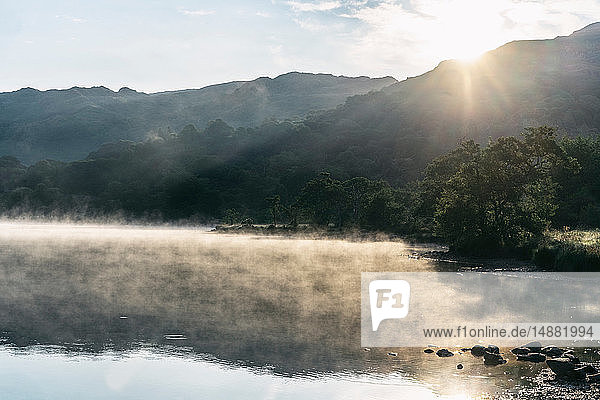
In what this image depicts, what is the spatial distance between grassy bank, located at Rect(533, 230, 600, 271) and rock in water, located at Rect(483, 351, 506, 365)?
33.4 metres

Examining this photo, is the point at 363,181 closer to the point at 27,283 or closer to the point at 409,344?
the point at 27,283

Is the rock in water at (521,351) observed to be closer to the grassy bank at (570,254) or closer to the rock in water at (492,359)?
the rock in water at (492,359)

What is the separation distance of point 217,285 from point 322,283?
9040 millimetres

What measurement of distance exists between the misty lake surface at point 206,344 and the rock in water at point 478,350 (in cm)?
31

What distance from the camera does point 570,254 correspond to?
203ft

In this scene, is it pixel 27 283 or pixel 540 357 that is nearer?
pixel 540 357

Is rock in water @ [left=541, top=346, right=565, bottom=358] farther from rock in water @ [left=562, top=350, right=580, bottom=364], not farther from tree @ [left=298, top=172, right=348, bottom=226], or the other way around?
tree @ [left=298, top=172, right=348, bottom=226]

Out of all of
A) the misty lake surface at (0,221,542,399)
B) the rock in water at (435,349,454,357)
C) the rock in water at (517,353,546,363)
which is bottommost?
the misty lake surface at (0,221,542,399)

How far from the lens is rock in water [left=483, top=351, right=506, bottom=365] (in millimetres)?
26641

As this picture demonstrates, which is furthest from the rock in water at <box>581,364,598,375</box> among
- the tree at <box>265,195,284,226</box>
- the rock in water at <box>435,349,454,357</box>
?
the tree at <box>265,195,284,226</box>

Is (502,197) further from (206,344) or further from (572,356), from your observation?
(206,344)

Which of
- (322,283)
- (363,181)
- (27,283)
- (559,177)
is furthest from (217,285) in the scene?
(363,181)

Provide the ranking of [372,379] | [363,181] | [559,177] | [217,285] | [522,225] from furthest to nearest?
[363,181], [559,177], [522,225], [217,285], [372,379]

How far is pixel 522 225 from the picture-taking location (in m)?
83.1
